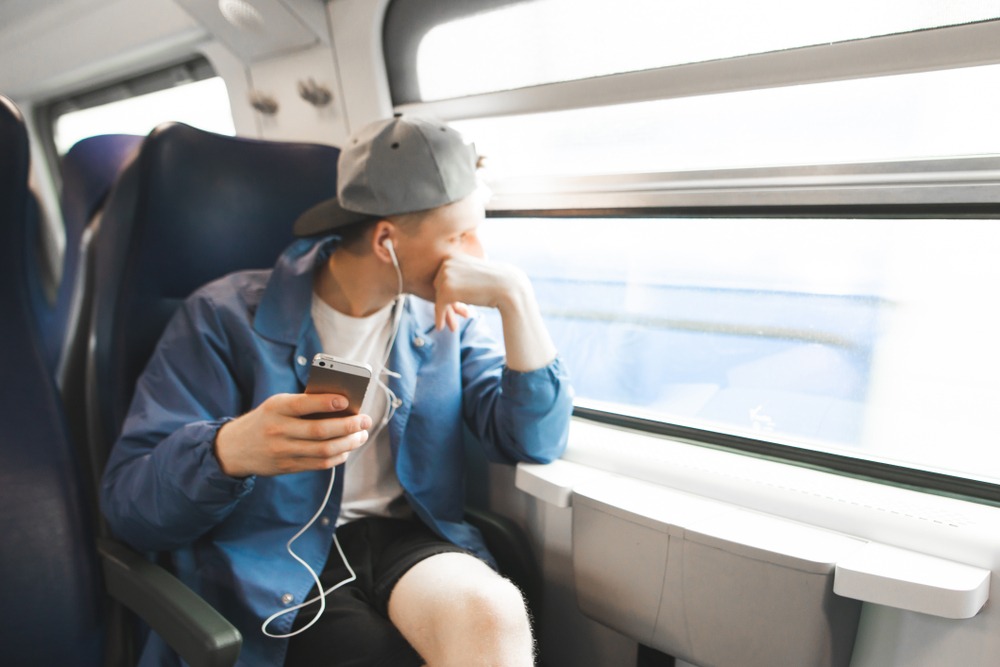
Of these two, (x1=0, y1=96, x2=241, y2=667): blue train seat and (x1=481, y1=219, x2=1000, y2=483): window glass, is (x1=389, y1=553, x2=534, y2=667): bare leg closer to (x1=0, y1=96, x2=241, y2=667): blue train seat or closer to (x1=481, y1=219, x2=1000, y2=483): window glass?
(x1=0, y1=96, x2=241, y2=667): blue train seat

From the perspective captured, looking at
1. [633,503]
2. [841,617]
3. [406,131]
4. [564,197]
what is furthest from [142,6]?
[841,617]

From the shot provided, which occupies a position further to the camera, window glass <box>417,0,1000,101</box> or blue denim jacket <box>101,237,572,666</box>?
blue denim jacket <box>101,237,572,666</box>

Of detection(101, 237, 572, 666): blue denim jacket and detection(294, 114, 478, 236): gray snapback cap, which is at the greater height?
detection(294, 114, 478, 236): gray snapback cap

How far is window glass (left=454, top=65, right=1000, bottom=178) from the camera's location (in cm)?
107

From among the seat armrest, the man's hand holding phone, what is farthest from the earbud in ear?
the seat armrest

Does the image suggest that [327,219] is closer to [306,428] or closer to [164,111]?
[306,428]

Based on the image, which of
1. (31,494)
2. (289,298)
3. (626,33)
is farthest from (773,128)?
(31,494)

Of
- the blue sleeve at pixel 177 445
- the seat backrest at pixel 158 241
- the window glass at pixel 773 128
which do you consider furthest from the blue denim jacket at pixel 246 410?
the window glass at pixel 773 128

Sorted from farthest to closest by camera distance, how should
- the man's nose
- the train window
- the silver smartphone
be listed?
1. the train window
2. the man's nose
3. the silver smartphone

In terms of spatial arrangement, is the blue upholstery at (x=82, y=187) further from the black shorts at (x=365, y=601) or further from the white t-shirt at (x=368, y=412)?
the black shorts at (x=365, y=601)

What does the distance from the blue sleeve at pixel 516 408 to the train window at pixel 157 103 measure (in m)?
1.35

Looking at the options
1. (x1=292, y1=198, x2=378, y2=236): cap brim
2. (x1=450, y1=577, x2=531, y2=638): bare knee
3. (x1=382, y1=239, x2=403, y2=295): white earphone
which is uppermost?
(x1=292, y1=198, x2=378, y2=236): cap brim

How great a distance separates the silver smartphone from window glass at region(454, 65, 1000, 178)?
0.81m

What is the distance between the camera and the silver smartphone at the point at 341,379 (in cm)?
94
